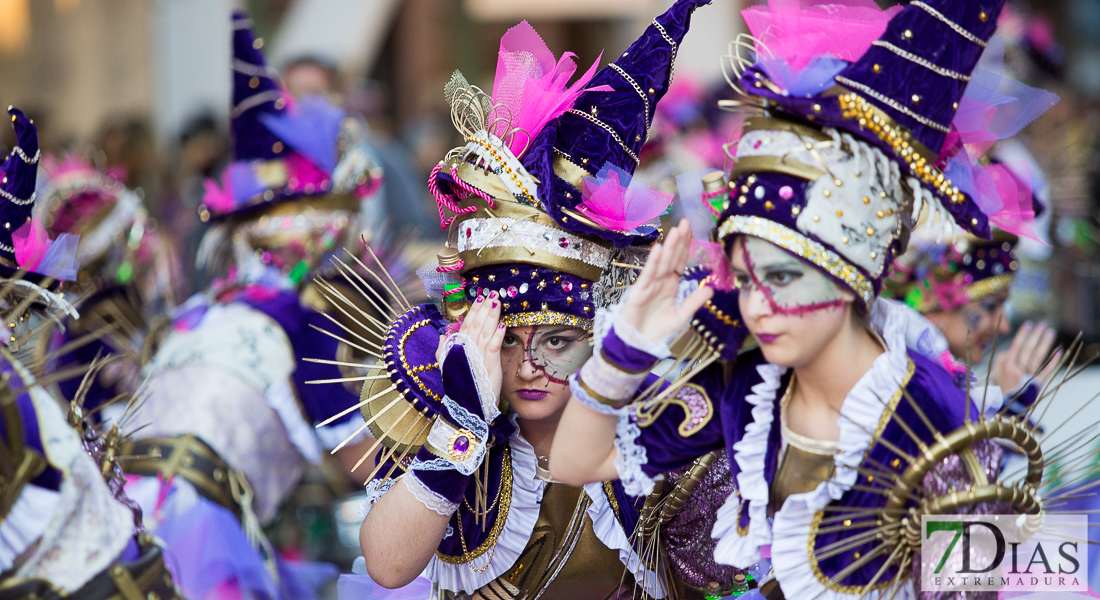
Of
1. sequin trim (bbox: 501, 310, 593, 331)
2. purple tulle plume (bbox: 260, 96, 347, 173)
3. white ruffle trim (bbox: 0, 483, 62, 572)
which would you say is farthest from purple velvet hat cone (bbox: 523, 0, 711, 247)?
purple tulle plume (bbox: 260, 96, 347, 173)

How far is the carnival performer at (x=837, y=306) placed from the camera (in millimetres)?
1797

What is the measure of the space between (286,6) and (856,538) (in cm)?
1182

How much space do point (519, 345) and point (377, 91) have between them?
26.1 feet

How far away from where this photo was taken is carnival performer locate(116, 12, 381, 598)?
337cm

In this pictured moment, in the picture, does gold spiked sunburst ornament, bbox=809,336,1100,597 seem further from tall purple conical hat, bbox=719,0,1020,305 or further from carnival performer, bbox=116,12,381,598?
carnival performer, bbox=116,12,381,598

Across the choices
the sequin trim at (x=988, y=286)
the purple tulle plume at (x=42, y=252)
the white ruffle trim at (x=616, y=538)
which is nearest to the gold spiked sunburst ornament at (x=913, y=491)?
the white ruffle trim at (x=616, y=538)

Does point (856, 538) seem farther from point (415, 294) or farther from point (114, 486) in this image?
point (415, 294)

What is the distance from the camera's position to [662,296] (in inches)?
74.1

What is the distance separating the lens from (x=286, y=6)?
12367mm

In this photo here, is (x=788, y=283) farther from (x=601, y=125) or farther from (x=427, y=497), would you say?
(x=427, y=497)

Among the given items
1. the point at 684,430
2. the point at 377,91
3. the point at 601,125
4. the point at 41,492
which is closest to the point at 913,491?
the point at 684,430

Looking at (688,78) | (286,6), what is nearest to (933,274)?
(688,78)

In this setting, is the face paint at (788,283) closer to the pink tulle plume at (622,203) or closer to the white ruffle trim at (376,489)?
the pink tulle plume at (622,203)

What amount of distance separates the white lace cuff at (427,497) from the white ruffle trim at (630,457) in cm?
39
